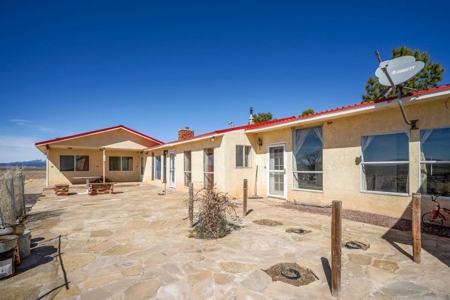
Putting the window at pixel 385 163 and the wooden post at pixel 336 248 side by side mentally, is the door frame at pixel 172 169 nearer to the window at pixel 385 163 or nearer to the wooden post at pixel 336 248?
the window at pixel 385 163

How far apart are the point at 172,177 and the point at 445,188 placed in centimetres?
1253

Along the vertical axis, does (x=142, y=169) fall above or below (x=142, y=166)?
below

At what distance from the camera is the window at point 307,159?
8349 millimetres

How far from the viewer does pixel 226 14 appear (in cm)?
1008

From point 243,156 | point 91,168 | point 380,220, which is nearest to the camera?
point 380,220

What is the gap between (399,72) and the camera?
5781 mm

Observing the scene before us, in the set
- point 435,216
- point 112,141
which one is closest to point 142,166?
point 112,141

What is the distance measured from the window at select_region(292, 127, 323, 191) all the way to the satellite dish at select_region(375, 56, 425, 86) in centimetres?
267

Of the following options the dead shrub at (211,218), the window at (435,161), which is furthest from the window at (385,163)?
the dead shrub at (211,218)

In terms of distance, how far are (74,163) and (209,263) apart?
1842 centimetres

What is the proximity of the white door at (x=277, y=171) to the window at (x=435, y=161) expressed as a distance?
4.42 metres

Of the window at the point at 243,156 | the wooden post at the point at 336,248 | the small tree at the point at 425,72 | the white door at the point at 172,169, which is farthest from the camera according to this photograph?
the small tree at the point at 425,72

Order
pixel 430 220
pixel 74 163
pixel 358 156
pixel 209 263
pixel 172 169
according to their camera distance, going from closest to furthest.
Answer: pixel 209 263, pixel 430 220, pixel 358 156, pixel 172 169, pixel 74 163

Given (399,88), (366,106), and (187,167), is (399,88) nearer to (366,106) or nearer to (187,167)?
(366,106)
